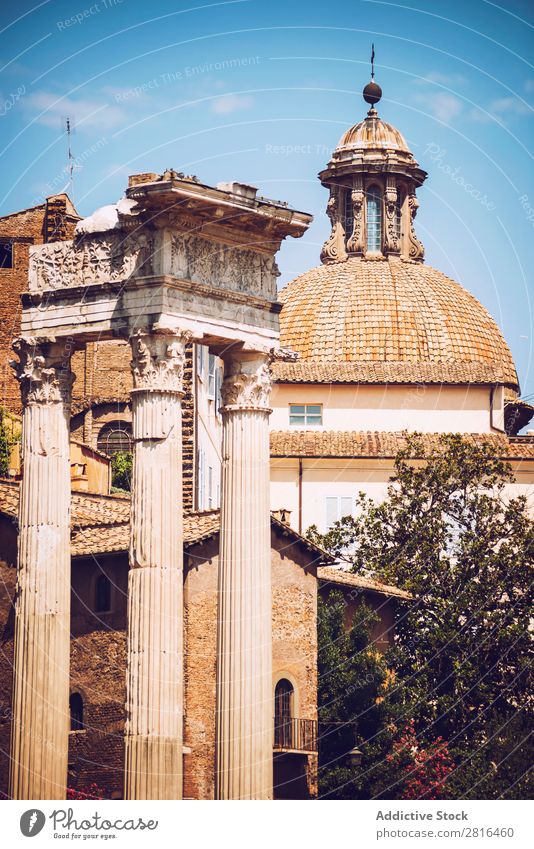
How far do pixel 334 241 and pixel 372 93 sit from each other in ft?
19.5

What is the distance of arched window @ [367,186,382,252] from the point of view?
280 feet

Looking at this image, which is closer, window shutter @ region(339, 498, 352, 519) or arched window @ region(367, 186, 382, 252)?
window shutter @ region(339, 498, 352, 519)


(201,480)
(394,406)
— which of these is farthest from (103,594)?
(394,406)

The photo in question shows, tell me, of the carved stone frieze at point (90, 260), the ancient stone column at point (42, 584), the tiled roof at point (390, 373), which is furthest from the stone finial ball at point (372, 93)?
the ancient stone column at point (42, 584)

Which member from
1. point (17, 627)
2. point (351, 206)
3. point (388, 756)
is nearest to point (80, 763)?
point (388, 756)

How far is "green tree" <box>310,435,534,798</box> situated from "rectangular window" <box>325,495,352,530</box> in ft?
4.05

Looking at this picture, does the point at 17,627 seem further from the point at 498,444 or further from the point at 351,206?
the point at 351,206

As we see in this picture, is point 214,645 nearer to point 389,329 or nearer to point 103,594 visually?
point 103,594

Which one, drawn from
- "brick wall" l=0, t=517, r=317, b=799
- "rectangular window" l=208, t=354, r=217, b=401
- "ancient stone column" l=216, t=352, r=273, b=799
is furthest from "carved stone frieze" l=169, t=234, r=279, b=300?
"rectangular window" l=208, t=354, r=217, b=401

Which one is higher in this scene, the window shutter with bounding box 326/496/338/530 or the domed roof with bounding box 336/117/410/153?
the domed roof with bounding box 336/117/410/153

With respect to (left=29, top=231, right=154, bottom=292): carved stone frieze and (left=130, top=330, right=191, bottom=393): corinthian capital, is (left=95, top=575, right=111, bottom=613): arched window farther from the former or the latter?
(left=130, top=330, right=191, bottom=393): corinthian capital

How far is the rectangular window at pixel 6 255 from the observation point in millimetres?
70312

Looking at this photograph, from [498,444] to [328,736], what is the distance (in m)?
19.9
